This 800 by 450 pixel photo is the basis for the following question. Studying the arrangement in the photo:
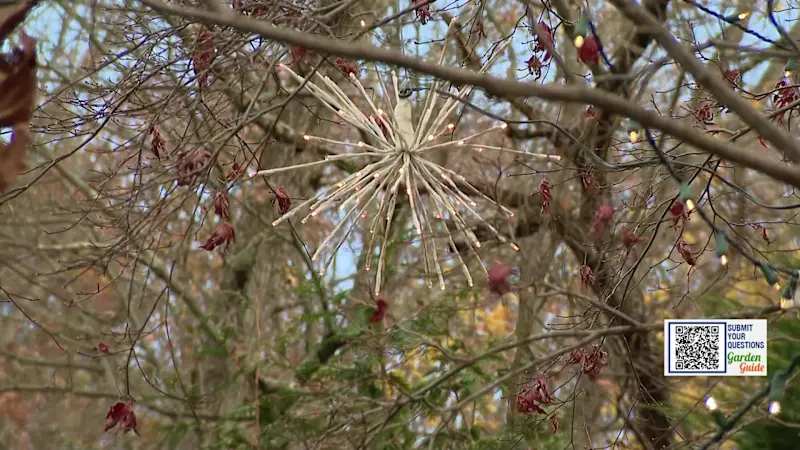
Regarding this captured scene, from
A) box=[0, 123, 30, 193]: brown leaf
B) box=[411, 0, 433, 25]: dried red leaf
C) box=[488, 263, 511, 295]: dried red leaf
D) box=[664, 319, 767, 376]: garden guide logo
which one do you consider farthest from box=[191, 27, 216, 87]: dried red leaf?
box=[664, 319, 767, 376]: garden guide logo

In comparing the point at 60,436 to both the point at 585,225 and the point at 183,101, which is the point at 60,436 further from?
the point at 183,101

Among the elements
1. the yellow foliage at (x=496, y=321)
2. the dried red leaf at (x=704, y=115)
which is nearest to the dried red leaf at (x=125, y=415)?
the dried red leaf at (x=704, y=115)

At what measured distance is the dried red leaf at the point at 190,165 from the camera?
2465mm

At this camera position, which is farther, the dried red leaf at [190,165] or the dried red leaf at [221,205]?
the dried red leaf at [221,205]

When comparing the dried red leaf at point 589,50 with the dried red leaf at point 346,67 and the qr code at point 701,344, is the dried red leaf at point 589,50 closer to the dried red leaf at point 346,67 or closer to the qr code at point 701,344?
the dried red leaf at point 346,67

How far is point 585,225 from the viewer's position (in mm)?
4641

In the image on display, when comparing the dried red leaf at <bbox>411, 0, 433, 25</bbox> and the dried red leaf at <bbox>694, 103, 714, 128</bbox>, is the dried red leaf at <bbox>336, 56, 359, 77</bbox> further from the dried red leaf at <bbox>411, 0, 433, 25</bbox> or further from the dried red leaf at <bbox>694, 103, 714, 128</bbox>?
the dried red leaf at <bbox>694, 103, 714, 128</bbox>

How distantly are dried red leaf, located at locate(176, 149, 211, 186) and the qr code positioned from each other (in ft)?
A: 5.62

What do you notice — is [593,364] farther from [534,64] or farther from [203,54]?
[203,54]

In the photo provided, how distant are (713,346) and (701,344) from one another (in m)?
0.04

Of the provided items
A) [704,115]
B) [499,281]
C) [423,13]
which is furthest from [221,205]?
[704,115]

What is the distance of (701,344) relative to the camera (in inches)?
123

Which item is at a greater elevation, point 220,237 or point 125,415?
point 220,237

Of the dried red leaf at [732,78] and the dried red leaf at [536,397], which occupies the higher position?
the dried red leaf at [732,78]
